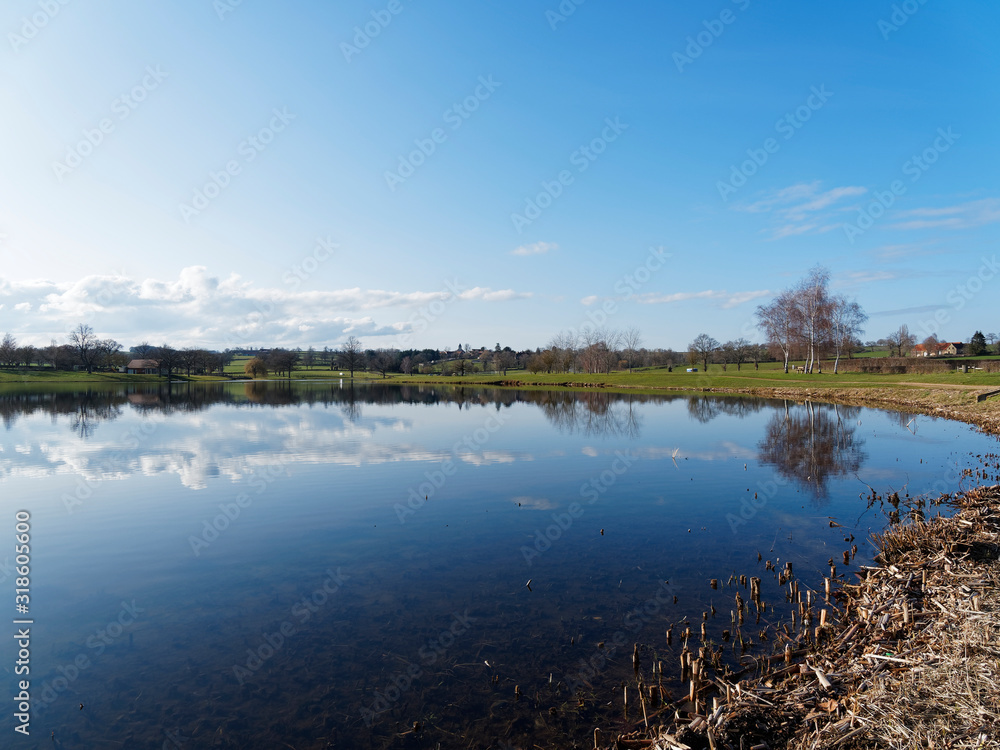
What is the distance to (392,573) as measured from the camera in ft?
35.0

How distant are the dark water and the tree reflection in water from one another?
0.24 metres

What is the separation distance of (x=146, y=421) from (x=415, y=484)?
29.7 meters

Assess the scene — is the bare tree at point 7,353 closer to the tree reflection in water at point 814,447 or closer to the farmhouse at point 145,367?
the farmhouse at point 145,367

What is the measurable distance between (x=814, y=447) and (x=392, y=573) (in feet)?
74.9

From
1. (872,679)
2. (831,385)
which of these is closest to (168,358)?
(831,385)

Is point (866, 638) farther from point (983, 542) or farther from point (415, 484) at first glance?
point (415, 484)

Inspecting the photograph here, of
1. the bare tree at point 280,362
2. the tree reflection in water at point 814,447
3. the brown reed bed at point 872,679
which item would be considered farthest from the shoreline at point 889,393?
the bare tree at point 280,362

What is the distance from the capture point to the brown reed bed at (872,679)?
15.4ft

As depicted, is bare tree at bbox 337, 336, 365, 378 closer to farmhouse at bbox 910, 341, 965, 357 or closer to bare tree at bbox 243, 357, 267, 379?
bare tree at bbox 243, 357, 267, 379

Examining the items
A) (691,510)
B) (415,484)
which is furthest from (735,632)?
(415,484)

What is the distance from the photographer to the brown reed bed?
15.4 feet

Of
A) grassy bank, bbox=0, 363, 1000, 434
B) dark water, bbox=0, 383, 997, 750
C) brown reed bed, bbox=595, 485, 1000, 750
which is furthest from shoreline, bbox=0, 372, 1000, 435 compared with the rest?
brown reed bed, bbox=595, 485, 1000, 750

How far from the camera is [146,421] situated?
124 ft

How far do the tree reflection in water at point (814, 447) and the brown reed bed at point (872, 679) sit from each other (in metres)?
8.55
